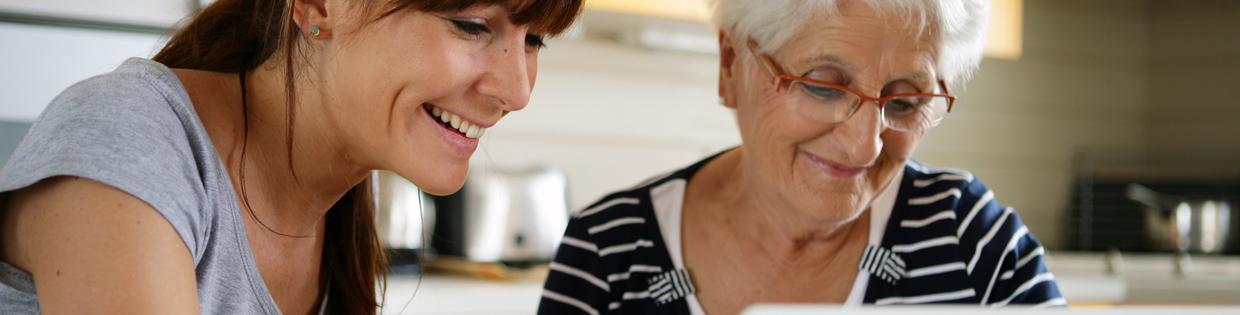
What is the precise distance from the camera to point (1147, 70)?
4.36 m

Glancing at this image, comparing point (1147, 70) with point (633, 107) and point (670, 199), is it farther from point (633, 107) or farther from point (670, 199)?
point (670, 199)

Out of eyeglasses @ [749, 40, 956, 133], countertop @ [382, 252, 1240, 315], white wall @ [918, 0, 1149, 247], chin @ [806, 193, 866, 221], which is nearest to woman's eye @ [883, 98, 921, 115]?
eyeglasses @ [749, 40, 956, 133]

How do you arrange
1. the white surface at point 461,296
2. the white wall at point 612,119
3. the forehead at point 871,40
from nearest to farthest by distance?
the forehead at point 871,40 < the white surface at point 461,296 < the white wall at point 612,119

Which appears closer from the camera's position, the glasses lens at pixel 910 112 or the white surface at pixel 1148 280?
the glasses lens at pixel 910 112

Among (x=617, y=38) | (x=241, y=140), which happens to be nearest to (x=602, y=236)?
(x=241, y=140)

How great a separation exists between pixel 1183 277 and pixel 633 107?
1.58 m

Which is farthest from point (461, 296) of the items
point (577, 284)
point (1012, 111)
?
point (1012, 111)

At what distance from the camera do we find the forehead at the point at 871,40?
1177 millimetres

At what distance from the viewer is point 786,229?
134 cm

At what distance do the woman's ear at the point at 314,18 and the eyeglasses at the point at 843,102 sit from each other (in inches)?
19.0

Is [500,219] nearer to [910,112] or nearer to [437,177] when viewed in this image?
[910,112]

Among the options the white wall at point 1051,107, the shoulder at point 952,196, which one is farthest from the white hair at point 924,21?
the white wall at point 1051,107

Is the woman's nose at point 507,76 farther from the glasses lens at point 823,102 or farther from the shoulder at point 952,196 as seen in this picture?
the shoulder at point 952,196

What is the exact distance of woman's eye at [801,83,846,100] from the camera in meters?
1.20
